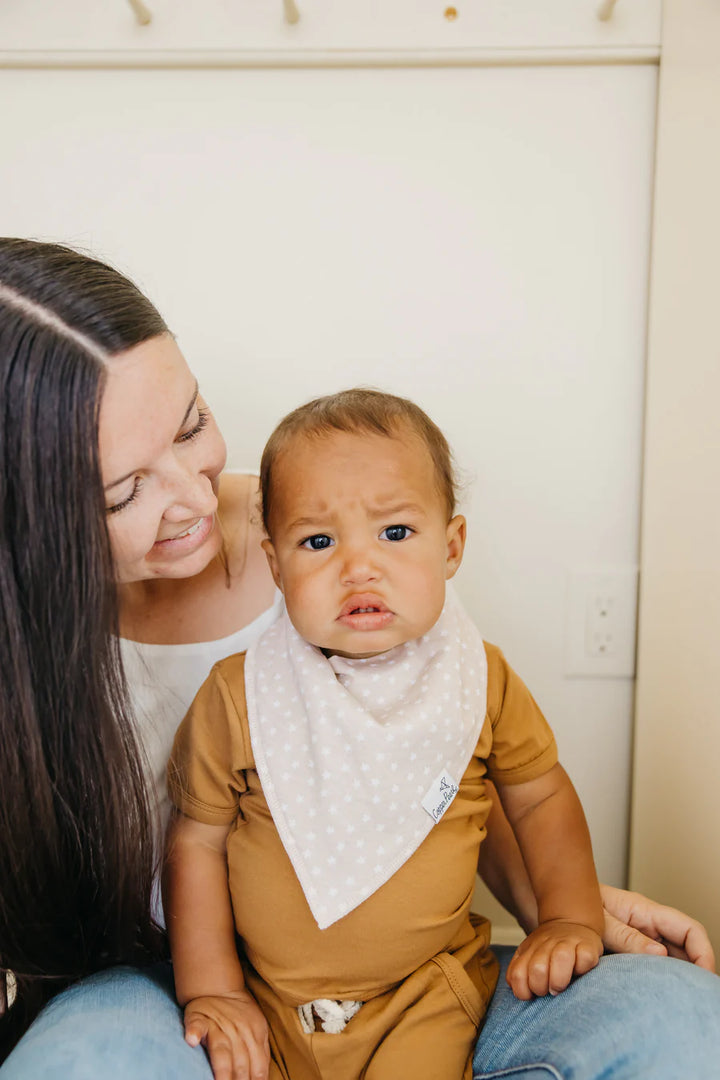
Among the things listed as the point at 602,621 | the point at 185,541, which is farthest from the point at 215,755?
the point at 602,621

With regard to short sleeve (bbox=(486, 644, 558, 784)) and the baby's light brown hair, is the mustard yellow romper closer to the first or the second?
short sleeve (bbox=(486, 644, 558, 784))

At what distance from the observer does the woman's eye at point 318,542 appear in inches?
36.9

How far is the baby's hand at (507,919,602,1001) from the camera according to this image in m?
0.86

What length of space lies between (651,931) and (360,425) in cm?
62

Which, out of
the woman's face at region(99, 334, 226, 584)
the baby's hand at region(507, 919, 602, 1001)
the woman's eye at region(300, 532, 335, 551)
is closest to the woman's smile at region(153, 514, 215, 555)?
the woman's face at region(99, 334, 226, 584)

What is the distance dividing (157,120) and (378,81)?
1.02ft

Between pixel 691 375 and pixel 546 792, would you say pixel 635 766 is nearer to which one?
pixel 546 792

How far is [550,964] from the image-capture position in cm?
87

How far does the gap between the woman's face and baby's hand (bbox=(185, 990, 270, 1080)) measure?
0.42 m

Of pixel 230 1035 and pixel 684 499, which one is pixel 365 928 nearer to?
pixel 230 1035

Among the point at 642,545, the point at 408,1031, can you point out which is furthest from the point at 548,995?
the point at 642,545

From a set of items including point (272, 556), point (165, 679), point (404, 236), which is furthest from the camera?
point (404, 236)

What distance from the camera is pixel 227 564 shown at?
116 cm

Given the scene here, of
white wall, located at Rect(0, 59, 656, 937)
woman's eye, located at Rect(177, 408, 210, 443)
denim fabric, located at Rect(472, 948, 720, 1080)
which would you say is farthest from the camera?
white wall, located at Rect(0, 59, 656, 937)
